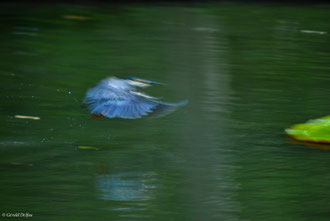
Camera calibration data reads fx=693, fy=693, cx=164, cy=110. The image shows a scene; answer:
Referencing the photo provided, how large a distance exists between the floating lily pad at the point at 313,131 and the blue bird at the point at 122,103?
0.74 metres

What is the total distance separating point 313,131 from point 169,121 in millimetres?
799

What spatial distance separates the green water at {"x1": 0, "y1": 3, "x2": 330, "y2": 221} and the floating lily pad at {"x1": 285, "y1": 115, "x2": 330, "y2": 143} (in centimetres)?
8

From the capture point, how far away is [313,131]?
3.54 meters

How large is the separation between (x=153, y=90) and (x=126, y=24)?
203cm

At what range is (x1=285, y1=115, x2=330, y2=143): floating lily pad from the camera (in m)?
3.49

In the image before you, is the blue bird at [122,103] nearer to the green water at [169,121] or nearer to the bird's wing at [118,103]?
the bird's wing at [118,103]

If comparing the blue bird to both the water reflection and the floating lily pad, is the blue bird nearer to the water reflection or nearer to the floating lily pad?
the water reflection

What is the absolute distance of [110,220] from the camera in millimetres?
2604

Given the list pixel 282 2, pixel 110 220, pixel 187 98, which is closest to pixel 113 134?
pixel 187 98

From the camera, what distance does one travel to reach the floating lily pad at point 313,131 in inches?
137

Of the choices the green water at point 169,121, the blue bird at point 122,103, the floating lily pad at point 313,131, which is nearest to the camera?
the green water at point 169,121

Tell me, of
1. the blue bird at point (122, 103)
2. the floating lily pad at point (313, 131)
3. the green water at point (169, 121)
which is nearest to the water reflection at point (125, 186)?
the green water at point (169, 121)

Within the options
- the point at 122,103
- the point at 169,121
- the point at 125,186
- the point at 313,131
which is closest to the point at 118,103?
the point at 122,103

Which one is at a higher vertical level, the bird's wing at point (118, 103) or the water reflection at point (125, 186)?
the bird's wing at point (118, 103)
